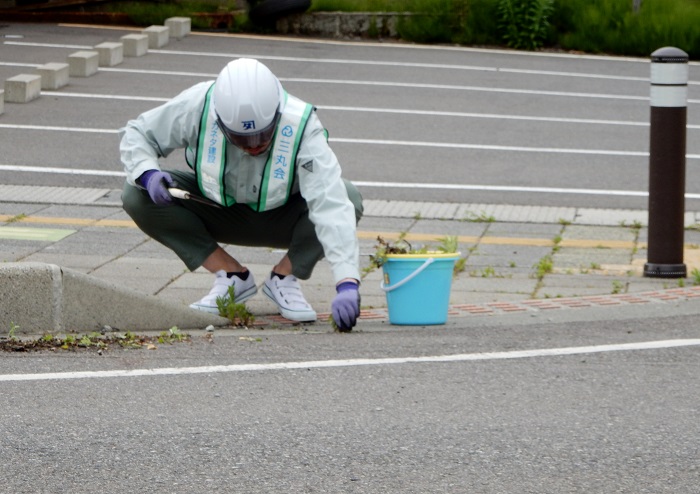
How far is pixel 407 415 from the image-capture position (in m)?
5.00

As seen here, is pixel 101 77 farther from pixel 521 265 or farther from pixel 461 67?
pixel 521 265

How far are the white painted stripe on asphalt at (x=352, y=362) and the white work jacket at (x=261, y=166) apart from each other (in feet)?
1.55

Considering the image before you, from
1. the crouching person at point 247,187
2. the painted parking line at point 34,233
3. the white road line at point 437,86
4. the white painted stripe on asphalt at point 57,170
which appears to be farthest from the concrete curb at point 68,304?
the white road line at point 437,86

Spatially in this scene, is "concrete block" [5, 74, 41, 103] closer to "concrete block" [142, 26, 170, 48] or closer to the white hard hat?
"concrete block" [142, 26, 170, 48]

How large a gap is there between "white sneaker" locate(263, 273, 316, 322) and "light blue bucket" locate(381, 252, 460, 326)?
1.38 ft

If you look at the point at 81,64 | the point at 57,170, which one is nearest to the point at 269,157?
the point at 57,170

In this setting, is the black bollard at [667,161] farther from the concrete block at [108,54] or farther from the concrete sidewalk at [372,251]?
the concrete block at [108,54]

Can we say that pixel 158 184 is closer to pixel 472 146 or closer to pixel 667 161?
pixel 667 161

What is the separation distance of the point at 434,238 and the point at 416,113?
5941 millimetres

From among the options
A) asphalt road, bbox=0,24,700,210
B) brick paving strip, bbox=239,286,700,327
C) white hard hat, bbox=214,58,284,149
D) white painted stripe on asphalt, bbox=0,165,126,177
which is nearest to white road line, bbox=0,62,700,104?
asphalt road, bbox=0,24,700,210

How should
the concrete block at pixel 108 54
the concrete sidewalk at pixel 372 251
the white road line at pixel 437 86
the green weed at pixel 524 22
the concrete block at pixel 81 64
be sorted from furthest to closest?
the green weed at pixel 524 22, the concrete block at pixel 108 54, the concrete block at pixel 81 64, the white road line at pixel 437 86, the concrete sidewalk at pixel 372 251

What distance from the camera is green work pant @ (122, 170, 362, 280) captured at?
664cm

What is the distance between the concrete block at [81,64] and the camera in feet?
53.1

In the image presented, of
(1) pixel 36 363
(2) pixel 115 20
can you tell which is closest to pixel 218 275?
(1) pixel 36 363
